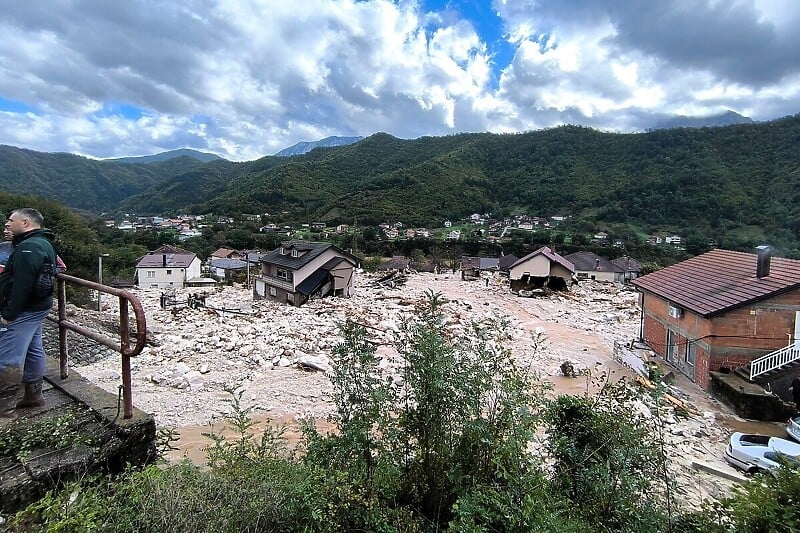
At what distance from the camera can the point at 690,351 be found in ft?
41.9

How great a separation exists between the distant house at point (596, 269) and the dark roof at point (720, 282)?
31.9m

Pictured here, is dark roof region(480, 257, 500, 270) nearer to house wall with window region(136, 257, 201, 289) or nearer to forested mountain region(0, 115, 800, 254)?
forested mountain region(0, 115, 800, 254)

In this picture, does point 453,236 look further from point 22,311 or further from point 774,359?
→ point 22,311

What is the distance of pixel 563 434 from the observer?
14.0 ft

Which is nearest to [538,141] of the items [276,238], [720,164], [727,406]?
[720,164]

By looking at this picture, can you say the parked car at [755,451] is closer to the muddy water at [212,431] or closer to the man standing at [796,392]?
the man standing at [796,392]

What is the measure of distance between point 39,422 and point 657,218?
84.4m

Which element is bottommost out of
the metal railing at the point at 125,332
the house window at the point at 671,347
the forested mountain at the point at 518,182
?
the house window at the point at 671,347

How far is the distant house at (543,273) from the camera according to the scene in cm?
3525

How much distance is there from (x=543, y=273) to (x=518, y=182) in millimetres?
67064

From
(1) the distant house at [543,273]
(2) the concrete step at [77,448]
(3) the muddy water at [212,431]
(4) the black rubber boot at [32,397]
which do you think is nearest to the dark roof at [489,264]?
(1) the distant house at [543,273]

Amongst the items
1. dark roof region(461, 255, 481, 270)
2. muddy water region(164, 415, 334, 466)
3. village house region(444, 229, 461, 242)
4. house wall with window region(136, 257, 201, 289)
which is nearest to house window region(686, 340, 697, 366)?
muddy water region(164, 415, 334, 466)

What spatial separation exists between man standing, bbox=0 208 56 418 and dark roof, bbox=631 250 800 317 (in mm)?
14742

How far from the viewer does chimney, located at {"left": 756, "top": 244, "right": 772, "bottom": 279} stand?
12172mm
